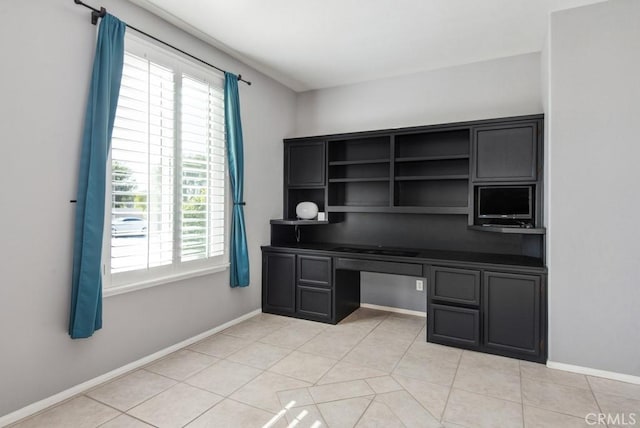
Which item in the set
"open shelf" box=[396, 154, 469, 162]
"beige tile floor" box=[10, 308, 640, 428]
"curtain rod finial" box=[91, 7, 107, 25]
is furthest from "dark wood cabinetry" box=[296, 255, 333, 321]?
"curtain rod finial" box=[91, 7, 107, 25]

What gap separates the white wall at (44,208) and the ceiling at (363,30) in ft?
1.93

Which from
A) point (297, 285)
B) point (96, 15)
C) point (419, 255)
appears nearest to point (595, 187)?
point (419, 255)

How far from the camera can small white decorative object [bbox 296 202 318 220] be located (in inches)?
168

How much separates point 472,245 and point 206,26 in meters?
3.34

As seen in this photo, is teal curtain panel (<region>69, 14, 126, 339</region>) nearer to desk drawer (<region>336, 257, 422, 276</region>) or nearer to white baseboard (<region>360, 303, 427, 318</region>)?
desk drawer (<region>336, 257, 422, 276</region>)

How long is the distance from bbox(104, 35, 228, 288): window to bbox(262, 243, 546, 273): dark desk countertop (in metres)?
1.03

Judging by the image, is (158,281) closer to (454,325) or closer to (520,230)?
(454,325)

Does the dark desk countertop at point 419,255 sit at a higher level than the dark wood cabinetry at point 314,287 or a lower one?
higher

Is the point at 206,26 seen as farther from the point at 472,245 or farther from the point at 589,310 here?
the point at 589,310

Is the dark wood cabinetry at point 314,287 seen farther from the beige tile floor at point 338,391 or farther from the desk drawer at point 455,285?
the desk drawer at point 455,285

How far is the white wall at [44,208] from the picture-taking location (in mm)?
2023

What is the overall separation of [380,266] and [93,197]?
250 centimetres

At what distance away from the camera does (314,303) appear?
384 cm

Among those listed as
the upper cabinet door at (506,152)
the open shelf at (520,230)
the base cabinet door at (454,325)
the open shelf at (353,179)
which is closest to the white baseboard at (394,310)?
the base cabinet door at (454,325)
